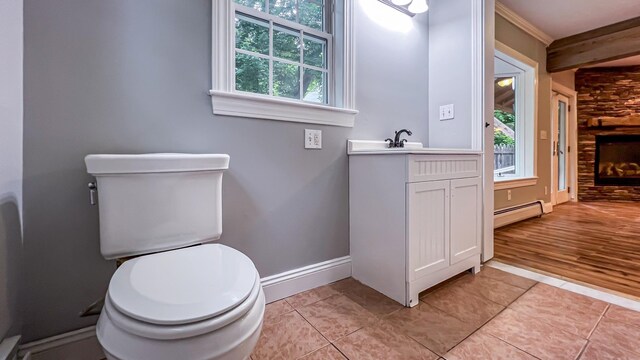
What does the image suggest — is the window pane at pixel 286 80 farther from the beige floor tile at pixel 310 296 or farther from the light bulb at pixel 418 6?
the beige floor tile at pixel 310 296

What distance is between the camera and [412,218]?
56.9 inches

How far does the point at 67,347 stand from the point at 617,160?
7174 mm

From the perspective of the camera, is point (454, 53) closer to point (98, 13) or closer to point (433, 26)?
point (433, 26)

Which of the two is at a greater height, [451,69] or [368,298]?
[451,69]

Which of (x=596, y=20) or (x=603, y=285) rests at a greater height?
(x=596, y=20)

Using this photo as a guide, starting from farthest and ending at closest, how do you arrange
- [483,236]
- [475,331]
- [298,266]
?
[483,236]
[298,266]
[475,331]

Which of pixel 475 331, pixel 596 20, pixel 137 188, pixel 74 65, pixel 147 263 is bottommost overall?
pixel 475 331

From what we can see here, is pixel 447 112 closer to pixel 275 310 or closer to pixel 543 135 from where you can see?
pixel 275 310

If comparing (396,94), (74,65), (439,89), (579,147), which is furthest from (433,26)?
(579,147)

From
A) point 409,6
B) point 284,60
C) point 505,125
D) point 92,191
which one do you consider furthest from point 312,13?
point 505,125

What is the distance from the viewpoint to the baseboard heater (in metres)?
3.02

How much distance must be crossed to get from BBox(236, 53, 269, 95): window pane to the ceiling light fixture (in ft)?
3.46

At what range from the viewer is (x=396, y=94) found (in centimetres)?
204

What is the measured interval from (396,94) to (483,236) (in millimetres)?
1203
